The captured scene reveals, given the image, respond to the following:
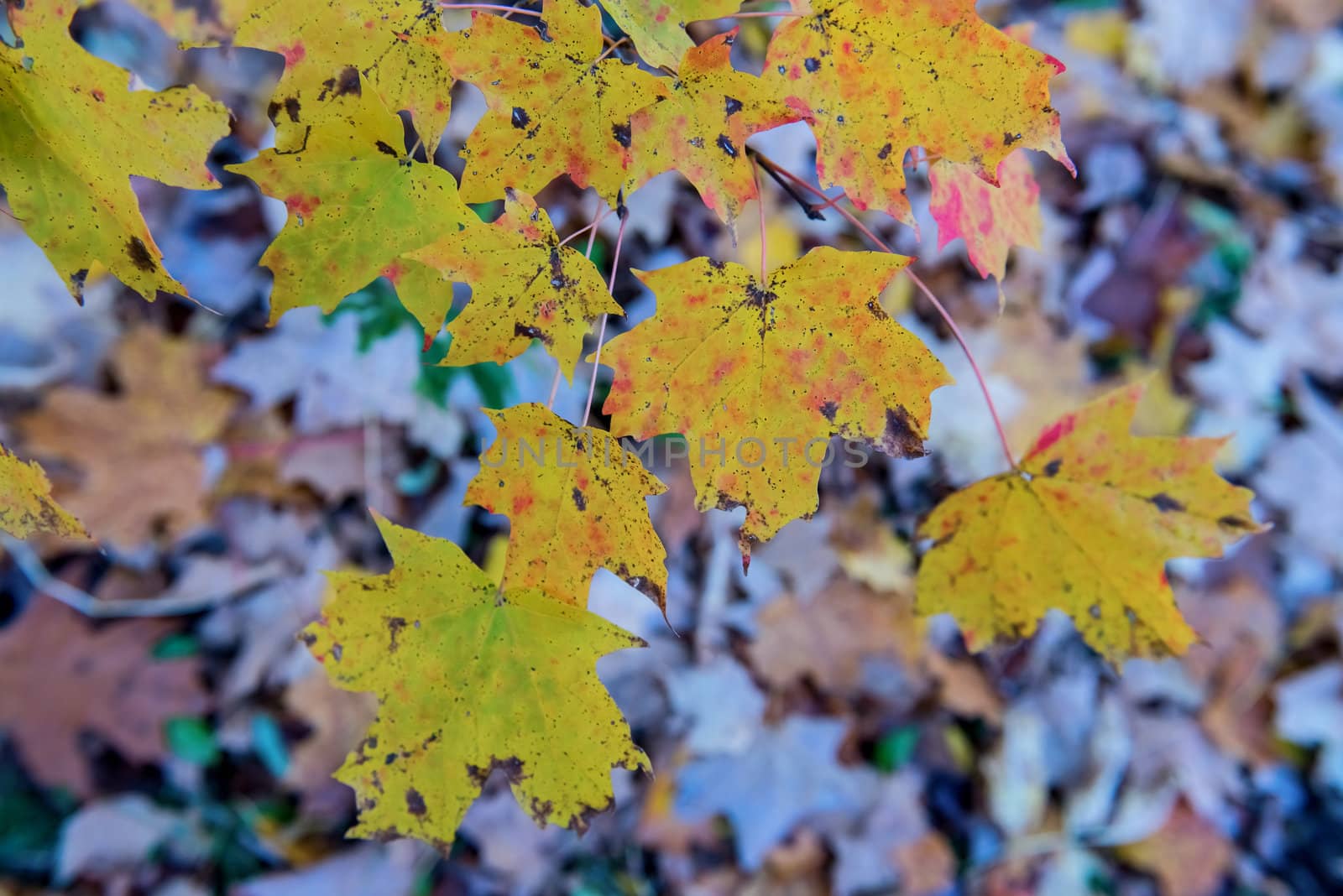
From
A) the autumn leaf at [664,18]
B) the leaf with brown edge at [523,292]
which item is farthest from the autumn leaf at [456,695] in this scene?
the autumn leaf at [664,18]

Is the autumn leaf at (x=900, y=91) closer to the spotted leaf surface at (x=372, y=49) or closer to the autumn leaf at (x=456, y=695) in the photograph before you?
the spotted leaf surface at (x=372, y=49)

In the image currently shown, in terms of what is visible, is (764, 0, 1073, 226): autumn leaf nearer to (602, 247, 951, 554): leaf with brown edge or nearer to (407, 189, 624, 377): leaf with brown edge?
(602, 247, 951, 554): leaf with brown edge

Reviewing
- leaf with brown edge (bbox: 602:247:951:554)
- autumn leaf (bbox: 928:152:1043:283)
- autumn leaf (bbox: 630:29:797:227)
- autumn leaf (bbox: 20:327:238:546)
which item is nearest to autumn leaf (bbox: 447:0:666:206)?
autumn leaf (bbox: 630:29:797:227)

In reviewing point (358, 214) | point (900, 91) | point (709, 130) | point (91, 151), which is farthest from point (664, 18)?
point (91, 151)

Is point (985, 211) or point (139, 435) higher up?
point (985, 211)

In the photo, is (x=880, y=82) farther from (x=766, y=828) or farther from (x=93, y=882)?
(x=93, y=882)

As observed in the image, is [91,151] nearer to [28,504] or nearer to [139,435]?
[28,504]
